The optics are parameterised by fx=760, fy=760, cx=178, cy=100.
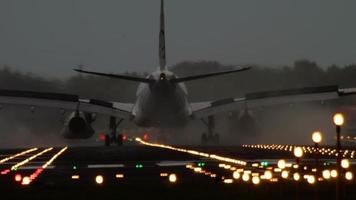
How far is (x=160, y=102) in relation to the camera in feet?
165

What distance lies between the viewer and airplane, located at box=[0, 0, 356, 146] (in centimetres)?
5009

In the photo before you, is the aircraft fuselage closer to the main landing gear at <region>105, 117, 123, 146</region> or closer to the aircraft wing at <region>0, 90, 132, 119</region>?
the aircraft wing at <region>0, 90, 132, 119</region>

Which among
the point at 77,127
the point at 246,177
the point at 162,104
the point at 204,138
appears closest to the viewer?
the point at 246,177

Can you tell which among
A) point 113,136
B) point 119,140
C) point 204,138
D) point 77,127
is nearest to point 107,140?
point 113,136

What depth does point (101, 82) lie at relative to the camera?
81.9 metres

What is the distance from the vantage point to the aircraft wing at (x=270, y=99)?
183ft

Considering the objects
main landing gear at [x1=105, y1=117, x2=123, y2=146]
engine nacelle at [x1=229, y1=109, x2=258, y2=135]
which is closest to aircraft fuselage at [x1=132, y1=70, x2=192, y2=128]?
engine nacelle at [x1=229, y1=109, x2=258, y2=135]

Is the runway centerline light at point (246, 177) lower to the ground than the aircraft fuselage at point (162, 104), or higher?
lower

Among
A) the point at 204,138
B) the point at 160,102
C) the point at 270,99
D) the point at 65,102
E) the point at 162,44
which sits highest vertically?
the point at 162,44

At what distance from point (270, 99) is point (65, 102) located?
15.9m

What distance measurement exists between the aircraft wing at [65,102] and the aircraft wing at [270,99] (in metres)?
6.07

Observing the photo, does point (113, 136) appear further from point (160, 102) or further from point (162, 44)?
point (160, 102)

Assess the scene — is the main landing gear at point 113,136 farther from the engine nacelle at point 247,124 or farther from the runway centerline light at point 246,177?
the runway centerline light at point 246,177

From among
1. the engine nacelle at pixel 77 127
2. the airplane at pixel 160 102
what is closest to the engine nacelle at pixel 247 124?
the airplane at pixel 160 102
